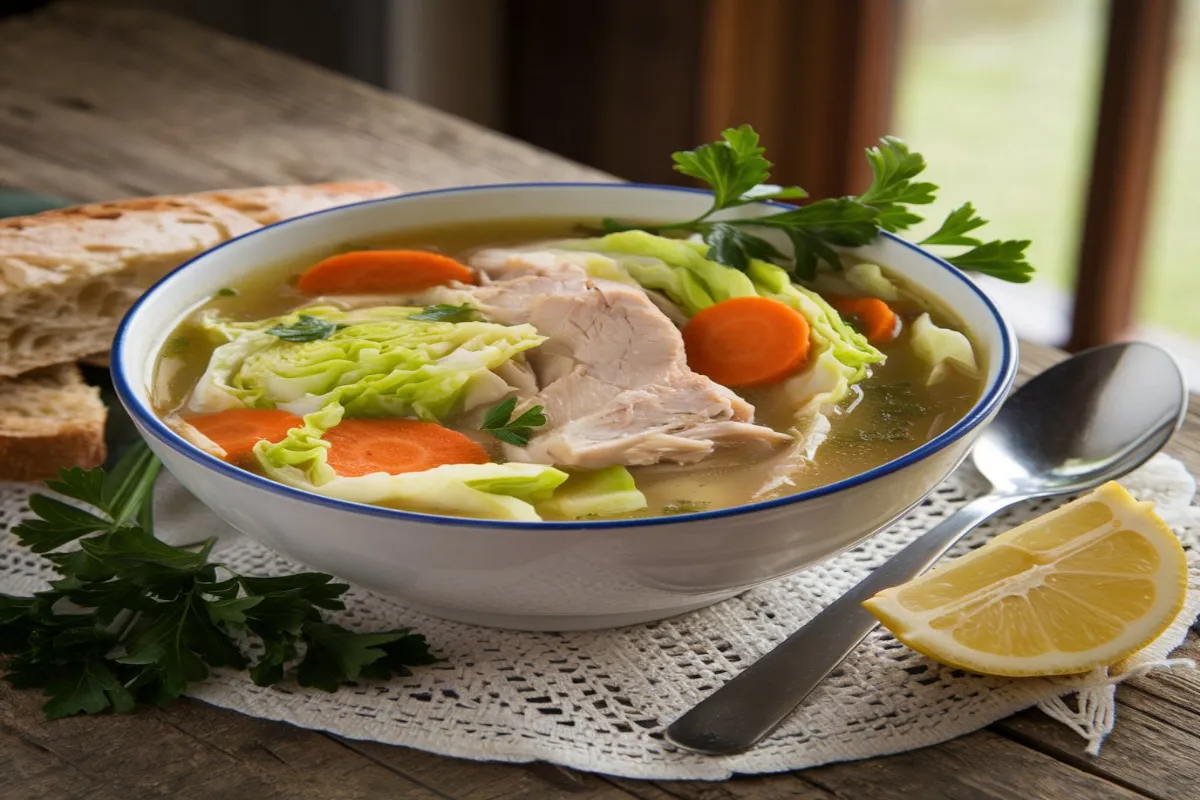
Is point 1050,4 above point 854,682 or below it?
above

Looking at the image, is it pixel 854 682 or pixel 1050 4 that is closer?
pixel 854 682

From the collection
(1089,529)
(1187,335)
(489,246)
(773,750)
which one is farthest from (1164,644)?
(1187,335)

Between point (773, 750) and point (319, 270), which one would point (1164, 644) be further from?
point (319, 270)

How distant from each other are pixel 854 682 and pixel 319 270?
1240 mm

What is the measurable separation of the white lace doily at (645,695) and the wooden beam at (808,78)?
3993 mm

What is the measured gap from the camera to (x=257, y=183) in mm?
3609

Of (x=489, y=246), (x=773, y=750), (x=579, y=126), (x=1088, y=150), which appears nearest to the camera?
(x=773, y=750)

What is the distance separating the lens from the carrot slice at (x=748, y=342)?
2.12 metres

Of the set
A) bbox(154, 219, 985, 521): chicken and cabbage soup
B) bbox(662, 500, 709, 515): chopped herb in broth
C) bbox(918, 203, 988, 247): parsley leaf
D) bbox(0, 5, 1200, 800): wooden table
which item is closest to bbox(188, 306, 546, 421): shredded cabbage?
bbox(154, 219, 985, 521): chicken and cabbage soup

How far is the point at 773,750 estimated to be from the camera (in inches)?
63.7

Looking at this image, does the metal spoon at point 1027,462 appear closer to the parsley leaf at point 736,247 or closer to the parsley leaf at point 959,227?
the parsley leaf at point 959,227

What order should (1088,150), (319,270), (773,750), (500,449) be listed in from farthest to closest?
(1088,150)
(319,270)
(500,449)
(773,750)

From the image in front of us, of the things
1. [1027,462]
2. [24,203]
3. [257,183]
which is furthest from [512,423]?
[257,183]

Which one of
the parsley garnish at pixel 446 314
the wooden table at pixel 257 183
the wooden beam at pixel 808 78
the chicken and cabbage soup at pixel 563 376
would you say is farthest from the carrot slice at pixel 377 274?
the wooden beam at pixel 808 78
